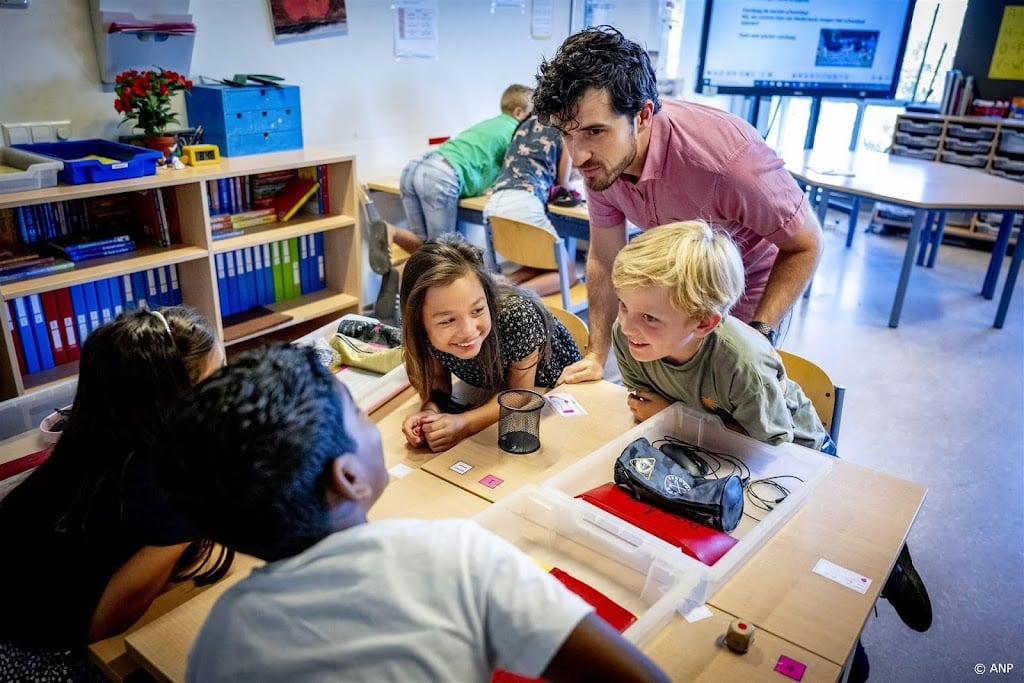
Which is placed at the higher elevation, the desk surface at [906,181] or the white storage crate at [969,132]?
the white storage crate at [969,132]

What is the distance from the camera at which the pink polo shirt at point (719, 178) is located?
1778mm

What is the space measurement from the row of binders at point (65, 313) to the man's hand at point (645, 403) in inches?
76.7

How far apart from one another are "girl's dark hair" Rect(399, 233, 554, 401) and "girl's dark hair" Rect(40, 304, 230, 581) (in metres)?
0.64

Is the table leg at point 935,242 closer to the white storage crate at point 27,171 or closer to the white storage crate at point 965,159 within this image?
the white storage crate at point 965,159

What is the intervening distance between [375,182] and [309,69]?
0.65 m

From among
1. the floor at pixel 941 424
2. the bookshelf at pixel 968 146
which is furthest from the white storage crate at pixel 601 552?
the bookshelf at pixel 968 146

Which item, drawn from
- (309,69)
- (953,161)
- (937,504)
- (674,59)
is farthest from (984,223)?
(309,69)

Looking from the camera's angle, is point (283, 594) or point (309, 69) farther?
point (309, 69)

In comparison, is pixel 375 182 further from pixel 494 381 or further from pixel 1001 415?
pixel 1001 415

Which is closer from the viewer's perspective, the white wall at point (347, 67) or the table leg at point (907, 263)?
the white wall at point (347, 67)

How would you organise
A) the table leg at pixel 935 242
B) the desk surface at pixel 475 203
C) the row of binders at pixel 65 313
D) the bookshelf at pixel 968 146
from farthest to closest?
the bookshelf at pixel 968 146 < the table leg at pixel 935 242 < the desk surface at pixel 475 203 < the row of binders at pixel 65 313

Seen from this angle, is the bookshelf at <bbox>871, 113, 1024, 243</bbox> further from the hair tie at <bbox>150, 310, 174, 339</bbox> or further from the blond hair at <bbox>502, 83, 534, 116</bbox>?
the hair tie at <bbox>150, 310, 174, 339</bbox>

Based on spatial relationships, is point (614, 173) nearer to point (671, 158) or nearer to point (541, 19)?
point (671, 158)

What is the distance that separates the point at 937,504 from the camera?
263cm
